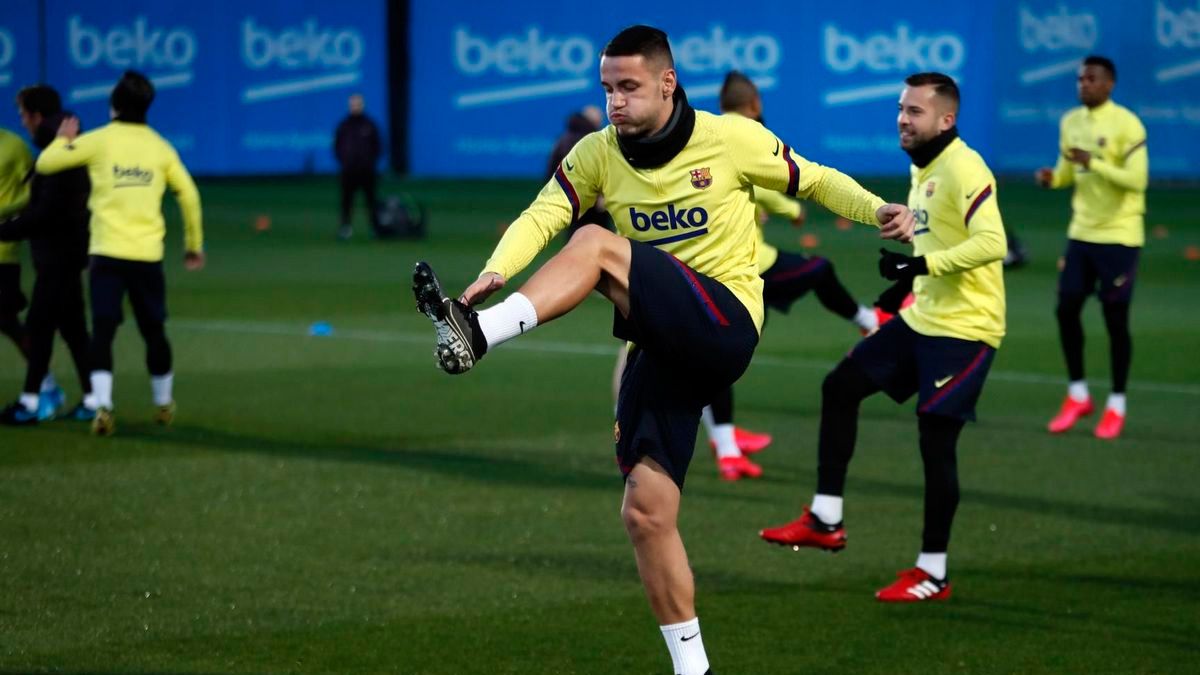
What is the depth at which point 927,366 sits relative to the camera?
26.5ft

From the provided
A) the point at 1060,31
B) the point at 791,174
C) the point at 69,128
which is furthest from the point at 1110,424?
the point at 1060,31

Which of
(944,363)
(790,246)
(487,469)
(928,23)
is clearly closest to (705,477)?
(487,469)

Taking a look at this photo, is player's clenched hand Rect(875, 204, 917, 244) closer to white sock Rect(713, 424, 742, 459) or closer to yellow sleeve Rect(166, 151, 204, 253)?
white sock Rect(713, 424, 742, 459)

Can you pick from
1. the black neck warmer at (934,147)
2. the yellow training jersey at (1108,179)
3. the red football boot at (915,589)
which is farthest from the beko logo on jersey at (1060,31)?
the red football boot at (915,589)

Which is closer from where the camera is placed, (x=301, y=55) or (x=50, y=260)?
(x=50, y=260)

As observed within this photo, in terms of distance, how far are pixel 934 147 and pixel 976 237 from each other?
57 cm

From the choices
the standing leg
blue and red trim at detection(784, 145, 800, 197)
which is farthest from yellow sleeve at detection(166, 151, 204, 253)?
the standing leg

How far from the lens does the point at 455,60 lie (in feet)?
142

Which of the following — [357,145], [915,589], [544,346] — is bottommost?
[544,346]

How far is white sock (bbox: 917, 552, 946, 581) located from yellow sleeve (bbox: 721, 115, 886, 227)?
6.91 ft

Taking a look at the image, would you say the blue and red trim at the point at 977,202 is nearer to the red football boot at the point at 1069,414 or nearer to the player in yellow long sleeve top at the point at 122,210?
the red football boot at the point at 1069,414

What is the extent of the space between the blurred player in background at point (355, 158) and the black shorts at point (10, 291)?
1690 centimetres

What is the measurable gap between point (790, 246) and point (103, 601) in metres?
19.9

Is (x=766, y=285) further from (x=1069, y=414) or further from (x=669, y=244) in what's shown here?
(x=669, y=244)
